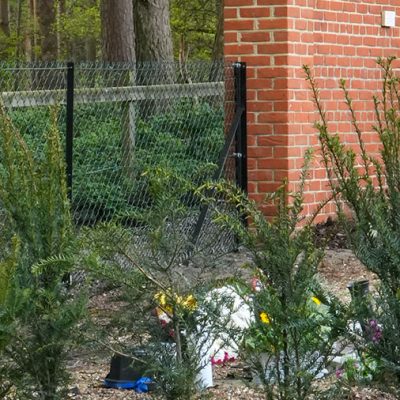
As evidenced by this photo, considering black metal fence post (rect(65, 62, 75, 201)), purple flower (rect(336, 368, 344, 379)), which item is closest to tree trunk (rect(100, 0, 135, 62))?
black metal fence post (rect(65, 62, 75, 201))

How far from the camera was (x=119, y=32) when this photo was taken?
1894 centimetres

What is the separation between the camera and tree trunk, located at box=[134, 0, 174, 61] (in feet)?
62.2

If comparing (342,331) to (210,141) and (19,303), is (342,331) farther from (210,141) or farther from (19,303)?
(210,141)

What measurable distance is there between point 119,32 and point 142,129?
835 centimetres

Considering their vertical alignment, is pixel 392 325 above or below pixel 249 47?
below

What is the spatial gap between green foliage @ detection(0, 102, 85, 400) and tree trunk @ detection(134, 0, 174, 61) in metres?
14.3

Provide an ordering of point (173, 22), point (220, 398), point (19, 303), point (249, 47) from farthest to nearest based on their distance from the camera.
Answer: point (173, 22) → point (249, 47) → point (220, 398) → point (19, 303)

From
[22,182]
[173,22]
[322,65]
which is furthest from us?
[173,22]

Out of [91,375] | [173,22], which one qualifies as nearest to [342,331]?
[91,375]

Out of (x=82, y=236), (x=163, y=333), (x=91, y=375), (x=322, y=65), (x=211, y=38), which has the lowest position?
(x=91, y=375)

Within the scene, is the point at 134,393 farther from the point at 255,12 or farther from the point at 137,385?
the point at 255,12

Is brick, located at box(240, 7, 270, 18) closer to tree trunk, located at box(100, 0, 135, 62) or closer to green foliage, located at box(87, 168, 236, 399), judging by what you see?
green foliage, located at box(87, 168, 236, 399)

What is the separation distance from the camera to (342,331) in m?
4.48

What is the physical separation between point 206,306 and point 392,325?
701 mm
